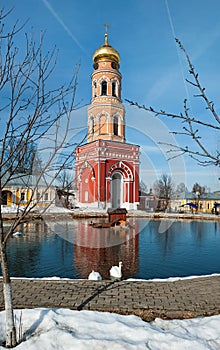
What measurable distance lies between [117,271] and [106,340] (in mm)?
3630

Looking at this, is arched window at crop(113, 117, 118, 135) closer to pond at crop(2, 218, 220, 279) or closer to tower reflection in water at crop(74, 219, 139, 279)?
tower reflection in water at crop(74, 219, 139, 279)

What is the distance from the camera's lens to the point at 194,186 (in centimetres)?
7894

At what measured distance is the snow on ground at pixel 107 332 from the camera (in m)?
3.12

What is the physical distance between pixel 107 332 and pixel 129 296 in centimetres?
137

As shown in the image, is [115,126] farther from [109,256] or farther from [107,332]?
[107,332]

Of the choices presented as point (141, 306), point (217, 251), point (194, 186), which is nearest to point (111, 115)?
point (217, 251)

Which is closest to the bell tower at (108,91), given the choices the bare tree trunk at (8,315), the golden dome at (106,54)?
the golden dome at (106,54)

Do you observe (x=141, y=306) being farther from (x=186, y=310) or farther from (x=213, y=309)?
(x=213, y=309)

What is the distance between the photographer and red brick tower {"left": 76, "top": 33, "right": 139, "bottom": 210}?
32281mm

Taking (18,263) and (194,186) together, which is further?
(194,186)

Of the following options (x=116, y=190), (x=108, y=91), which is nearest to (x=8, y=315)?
(x=116, y=190)

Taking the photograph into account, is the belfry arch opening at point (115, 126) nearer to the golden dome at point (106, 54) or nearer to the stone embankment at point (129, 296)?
the golden dome at point (106, 54)

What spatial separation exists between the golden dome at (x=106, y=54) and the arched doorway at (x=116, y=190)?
14660mm

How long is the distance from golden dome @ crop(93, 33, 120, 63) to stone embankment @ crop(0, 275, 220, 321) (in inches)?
1323
